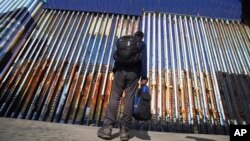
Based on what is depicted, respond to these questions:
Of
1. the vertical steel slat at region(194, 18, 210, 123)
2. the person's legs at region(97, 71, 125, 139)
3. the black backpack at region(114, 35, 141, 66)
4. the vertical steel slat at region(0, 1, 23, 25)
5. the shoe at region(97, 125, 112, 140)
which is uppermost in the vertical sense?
the vertical steel slat at region(0, 1, 23, 25)

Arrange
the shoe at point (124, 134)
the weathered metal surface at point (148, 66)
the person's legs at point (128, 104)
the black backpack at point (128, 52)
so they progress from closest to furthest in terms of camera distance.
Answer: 1. the shoe at point (124, 134)
2. the person's legs at point (128, 104)
3. the black backpack at point (128, 52)
4. the weathered metal surface at point (148, 66)

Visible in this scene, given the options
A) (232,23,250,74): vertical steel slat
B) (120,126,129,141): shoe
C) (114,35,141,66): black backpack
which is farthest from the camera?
(232,23,250,74): vertical steel slat

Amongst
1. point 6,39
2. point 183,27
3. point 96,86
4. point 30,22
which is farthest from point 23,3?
point 183,27

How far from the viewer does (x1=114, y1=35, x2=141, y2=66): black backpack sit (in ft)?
14.1

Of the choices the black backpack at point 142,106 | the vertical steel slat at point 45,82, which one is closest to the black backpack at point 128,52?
the black backpack at point 142,106

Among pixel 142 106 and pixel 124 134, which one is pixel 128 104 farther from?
pixel 124 134

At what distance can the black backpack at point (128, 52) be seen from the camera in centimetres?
429

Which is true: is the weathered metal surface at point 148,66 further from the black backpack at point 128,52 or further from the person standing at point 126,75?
the black backpack at point 128,52

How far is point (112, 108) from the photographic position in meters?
4.30

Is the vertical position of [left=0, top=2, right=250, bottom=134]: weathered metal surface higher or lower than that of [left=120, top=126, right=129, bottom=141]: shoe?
higher

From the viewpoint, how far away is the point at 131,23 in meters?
9.22

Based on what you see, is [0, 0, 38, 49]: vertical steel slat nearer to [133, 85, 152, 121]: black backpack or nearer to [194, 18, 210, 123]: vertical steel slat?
[133, 85, 152, 121]: black backpack

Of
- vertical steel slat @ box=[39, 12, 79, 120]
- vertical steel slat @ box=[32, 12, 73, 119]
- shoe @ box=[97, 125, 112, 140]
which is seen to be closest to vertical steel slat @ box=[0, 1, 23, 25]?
vertical steel slat @ box=[32, 12, 73, 119]

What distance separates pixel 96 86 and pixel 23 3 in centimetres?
457
